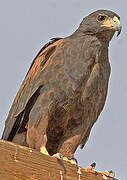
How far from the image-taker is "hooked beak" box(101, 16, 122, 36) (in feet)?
18.1

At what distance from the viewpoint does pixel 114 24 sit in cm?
557

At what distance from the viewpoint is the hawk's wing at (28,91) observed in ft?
17.3

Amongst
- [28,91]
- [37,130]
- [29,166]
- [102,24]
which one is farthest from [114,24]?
[29,166]

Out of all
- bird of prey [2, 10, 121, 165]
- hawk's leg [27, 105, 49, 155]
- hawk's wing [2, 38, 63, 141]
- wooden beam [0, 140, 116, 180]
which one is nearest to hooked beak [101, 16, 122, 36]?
bird of prey [2, 10, 121, 165]

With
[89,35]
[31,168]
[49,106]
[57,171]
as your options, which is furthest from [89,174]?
[89,35]

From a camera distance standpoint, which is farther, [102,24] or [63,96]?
[102,24]

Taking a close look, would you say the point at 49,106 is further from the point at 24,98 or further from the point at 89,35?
the point at 89,35

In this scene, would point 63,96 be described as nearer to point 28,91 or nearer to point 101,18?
point 28,91

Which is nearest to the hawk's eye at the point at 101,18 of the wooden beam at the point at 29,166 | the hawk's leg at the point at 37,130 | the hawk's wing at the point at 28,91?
the hawk's wing at the point at 28,91

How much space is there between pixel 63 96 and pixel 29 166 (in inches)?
81.6

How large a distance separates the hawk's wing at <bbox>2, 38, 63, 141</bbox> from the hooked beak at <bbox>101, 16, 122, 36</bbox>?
1.87 ft

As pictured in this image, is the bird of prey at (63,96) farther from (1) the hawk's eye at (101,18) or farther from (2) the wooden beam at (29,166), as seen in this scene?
(2) the wooden beam at (29,166)

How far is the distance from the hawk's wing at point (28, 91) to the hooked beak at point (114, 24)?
57 centimetres

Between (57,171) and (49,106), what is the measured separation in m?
1.86
